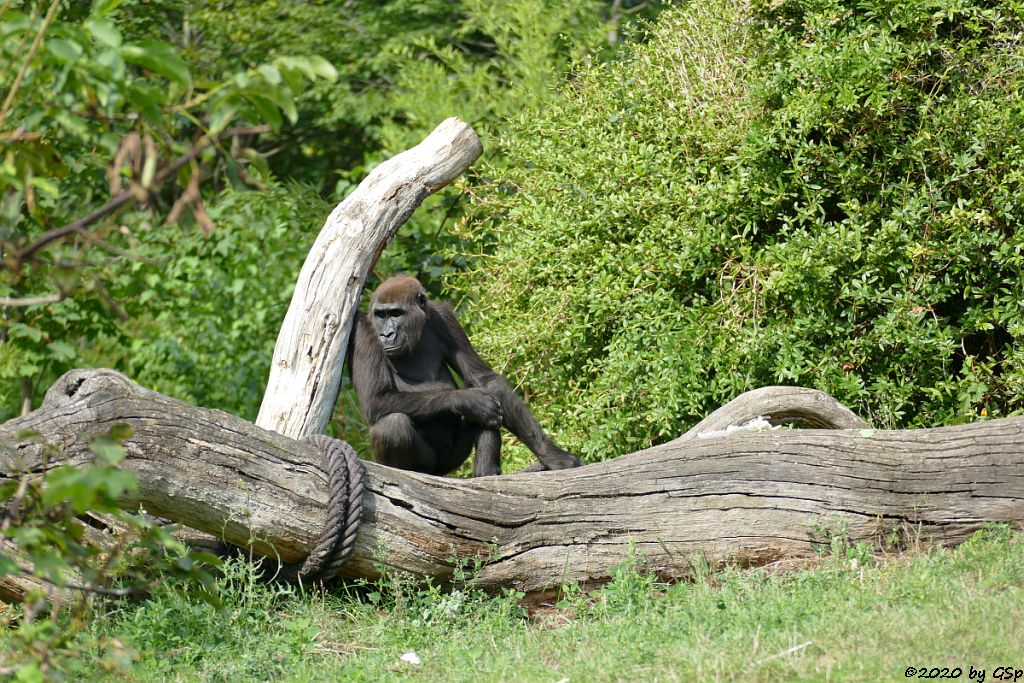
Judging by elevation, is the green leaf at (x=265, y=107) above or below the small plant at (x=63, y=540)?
above

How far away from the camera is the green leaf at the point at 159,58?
72.2 inches

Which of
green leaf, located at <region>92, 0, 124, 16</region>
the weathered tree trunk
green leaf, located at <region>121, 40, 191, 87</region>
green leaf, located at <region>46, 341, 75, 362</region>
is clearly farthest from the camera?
green leaf, located at <region>46, 341, 75, 362</region>

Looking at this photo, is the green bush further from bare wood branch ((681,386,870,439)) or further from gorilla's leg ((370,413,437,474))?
gorilla's leg ((370,413,437,474))

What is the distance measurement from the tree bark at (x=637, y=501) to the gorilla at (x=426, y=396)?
89 centimetres

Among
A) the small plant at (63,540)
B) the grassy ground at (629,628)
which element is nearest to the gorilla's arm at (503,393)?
the grassy ground at (629,628)

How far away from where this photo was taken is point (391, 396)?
560 cm

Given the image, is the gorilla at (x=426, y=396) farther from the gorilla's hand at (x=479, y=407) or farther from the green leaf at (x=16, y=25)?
the green leaf at (x=16, y=25)

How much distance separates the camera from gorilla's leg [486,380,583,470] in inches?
218

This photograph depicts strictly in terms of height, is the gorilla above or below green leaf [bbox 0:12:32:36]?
below

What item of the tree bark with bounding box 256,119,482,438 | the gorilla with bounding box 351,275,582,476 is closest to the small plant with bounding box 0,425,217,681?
the tree bark with bounding box 256,119,482,438

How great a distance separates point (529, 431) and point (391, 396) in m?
0.76

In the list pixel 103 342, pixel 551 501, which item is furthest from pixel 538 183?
pixel 103 342

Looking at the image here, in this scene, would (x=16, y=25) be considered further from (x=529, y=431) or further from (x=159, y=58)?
(x=529, y=431)

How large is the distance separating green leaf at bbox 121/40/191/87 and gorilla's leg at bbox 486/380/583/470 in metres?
3.89
